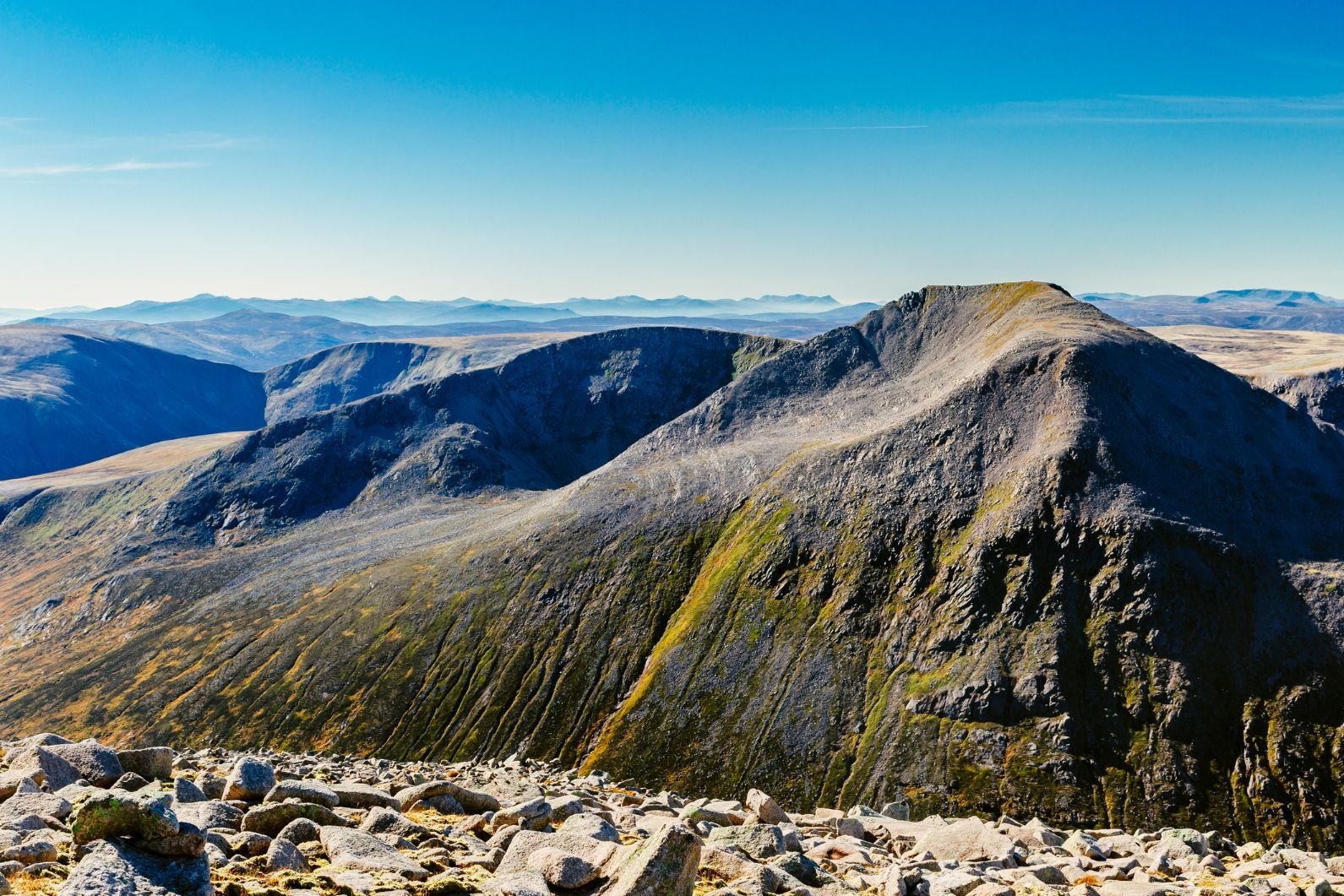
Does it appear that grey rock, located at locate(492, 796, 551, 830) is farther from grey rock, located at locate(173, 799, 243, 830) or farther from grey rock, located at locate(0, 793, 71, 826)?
grey rock, located at locate(0, 793, 71, 826)

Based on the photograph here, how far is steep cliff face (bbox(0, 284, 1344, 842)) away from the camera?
11075 centimetres

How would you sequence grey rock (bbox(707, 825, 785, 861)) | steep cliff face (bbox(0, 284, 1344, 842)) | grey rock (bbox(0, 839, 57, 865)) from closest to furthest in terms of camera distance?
grey rock (bbox(0, 839, 57, 865)) → grey rock (bbox(707, 825, 785, 861)) → steep cliff face (bbox(0, 284, 1344, 842))

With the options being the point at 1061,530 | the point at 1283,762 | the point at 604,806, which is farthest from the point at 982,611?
the point at 604,806

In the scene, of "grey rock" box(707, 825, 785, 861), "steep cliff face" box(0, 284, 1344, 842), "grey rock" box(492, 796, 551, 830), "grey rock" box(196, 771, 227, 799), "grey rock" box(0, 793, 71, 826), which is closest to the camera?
"grey rock" box(0, 793, 71, 826)

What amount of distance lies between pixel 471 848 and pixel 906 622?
113 m

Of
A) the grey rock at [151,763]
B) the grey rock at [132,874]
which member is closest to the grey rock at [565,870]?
the grey rock at [132,874]

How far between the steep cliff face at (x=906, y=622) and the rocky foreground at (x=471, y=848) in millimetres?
70605

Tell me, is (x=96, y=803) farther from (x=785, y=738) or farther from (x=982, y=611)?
(x=982, y=611)

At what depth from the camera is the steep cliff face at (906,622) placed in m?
111

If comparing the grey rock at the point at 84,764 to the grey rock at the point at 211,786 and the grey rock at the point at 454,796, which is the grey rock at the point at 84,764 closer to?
the grey rock at the point at 211,786

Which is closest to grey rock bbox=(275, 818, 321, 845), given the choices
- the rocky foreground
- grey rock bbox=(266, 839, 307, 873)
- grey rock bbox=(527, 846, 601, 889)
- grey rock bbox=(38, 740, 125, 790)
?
the rocky foreground

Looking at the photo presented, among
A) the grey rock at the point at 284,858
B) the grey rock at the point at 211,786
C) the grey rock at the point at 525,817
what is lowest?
the grey rock at the point at 525,817

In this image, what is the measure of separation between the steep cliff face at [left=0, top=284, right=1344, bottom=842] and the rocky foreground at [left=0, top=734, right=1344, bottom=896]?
70.6 m

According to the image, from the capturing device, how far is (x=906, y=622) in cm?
13238
